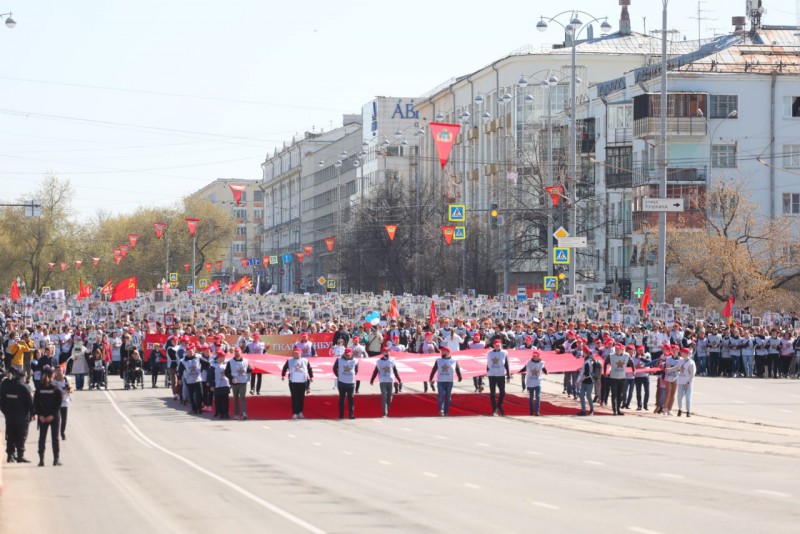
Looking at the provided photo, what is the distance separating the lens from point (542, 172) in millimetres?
83000

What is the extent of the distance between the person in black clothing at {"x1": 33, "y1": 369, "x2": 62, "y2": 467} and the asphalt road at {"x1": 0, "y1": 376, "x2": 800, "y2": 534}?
610mm

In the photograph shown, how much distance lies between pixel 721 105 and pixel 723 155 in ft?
8.64

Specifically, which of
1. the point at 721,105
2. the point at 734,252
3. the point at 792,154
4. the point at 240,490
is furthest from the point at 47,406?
the point at 792,154

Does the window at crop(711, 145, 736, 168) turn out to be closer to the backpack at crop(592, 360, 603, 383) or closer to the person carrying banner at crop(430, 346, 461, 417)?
the backpack at crop(592, 360, 603, 383)

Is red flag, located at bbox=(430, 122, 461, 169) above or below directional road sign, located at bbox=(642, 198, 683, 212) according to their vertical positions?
above

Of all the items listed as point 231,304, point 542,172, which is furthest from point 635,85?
point 231,304

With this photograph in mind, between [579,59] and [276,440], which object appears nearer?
[276,440]

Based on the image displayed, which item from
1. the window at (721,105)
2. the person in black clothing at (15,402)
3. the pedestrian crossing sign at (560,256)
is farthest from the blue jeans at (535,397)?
the window at (721,105)

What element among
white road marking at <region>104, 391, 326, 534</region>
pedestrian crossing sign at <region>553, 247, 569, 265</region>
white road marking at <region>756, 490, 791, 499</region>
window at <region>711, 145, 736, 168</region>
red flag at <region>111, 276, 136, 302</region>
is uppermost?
window at <region>711, 145, 736, 168</region>

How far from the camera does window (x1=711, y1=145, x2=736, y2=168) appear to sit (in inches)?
2918

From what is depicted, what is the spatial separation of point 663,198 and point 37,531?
31836mm

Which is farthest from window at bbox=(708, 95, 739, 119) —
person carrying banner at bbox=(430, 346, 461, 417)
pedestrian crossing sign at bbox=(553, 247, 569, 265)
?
person carrying banner at bbox=(430, 346, 461, 417)

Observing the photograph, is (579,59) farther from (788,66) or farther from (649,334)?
(649,334)

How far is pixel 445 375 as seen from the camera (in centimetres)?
3209
